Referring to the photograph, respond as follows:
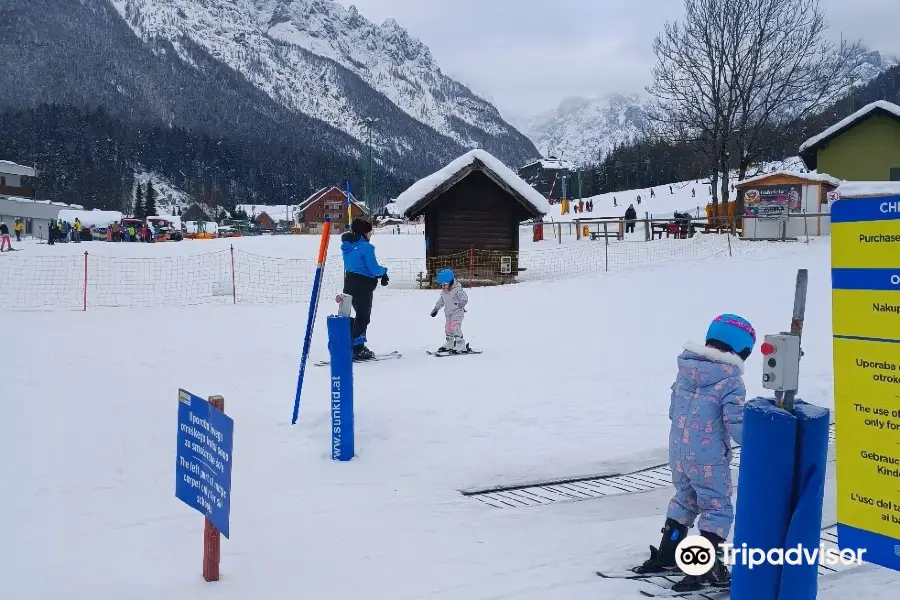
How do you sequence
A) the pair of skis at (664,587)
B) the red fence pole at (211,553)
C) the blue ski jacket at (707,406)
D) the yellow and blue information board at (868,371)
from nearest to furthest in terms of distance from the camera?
1. the yellow and blue information board at (868,371)
2. the pair of skis at (664,587)
3. the blue ski jacket at (707,406)
4. the red fence pole at (211,553)

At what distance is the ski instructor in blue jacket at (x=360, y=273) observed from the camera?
11078 mm

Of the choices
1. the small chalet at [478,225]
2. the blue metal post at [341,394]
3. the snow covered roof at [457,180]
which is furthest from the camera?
the small chalet at [478,225]

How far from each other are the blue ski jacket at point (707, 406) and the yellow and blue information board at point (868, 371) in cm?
95

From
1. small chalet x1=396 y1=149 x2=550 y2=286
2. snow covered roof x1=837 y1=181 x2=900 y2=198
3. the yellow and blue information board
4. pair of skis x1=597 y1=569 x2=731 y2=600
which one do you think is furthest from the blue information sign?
small chalet x1=396 y1=149 x2=550 y2=286

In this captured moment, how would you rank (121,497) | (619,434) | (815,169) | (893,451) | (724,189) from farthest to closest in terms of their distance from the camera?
(724,189) < (815,169) < (619,434) < (121,497) < (893,451)

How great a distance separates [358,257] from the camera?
11.1 meters

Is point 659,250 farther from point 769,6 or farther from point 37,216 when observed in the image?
point 37,216

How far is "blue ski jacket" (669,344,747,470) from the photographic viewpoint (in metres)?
4.11

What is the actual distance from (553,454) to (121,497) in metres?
3.70

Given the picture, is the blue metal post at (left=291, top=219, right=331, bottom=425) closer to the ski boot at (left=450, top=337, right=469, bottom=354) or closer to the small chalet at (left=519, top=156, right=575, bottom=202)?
the ski boot at (left=450, top=337, right=469, bottom=354)

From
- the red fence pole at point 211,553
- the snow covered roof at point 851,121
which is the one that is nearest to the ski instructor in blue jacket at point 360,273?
the red fence pole at point 211,553

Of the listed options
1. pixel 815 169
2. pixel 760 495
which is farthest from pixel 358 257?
pixel 815 169

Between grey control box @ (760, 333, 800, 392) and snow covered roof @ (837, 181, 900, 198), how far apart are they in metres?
0.63

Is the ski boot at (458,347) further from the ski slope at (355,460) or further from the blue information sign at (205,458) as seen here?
the blue information sign at (205,458)
